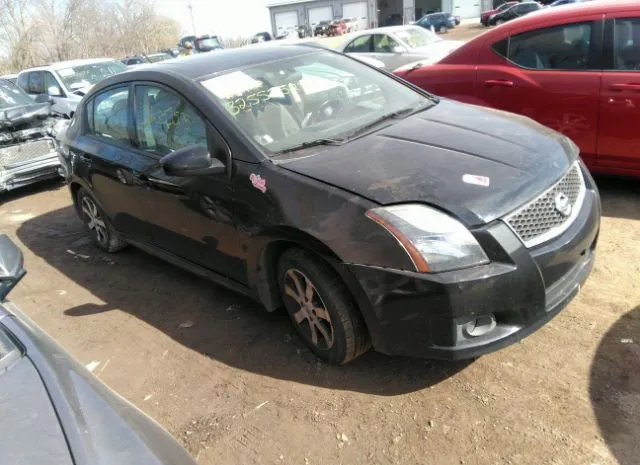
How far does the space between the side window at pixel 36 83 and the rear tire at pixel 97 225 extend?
708cm

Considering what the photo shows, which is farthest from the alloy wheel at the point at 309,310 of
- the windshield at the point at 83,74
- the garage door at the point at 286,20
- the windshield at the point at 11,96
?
the garage door at the point at 286,20

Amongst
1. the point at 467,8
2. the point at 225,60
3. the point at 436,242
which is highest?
the point at 467,8

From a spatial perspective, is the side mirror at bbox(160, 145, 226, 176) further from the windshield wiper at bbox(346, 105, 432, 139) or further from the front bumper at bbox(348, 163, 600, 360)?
the front bumper at bbox(348, 163, 600, 360)

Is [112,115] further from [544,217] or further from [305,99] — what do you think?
[544,217]

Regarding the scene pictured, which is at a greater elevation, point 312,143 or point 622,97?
point 312,143

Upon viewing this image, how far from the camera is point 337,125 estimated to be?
3.45 metres

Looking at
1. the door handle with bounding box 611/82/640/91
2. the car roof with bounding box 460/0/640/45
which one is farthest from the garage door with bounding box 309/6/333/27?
the door handle with bounding box 611/82/640/91

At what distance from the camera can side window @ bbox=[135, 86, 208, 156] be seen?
11.4 feet

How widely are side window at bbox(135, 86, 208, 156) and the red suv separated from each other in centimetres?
292

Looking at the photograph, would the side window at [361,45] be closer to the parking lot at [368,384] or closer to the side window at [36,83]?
the side window at [36,83]

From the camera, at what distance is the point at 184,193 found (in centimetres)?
356

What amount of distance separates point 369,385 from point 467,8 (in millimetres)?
64474

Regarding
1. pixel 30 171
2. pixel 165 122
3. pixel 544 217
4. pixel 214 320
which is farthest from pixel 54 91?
pixel 544 217

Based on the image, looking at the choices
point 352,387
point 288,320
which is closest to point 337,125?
point 288,320
